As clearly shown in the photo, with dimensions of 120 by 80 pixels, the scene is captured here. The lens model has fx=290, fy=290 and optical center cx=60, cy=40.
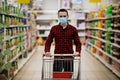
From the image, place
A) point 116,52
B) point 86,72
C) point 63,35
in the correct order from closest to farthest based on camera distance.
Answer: point 63,35 < point 116,52 < point 86,72

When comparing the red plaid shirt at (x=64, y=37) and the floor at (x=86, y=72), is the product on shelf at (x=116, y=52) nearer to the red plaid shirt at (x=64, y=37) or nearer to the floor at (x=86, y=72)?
the floor at (x=86, y=72)

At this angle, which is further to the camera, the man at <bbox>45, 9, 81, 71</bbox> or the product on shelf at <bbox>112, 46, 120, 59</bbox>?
the product on shelf at <bbox>112, 46, 120, 59</bbox>

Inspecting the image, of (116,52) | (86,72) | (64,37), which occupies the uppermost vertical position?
(64,37)

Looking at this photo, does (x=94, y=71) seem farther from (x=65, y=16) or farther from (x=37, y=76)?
A: (x=65, y=16)

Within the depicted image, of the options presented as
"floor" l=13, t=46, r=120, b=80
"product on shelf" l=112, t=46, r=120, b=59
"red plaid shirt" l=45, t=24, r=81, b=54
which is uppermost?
"red plaid shirt" l=45, t=24, r=81, b=54

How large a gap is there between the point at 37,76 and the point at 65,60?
3.47 metres

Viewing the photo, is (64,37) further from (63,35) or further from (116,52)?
(116,52)

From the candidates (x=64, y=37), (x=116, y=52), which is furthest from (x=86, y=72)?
(x=64, y=37)

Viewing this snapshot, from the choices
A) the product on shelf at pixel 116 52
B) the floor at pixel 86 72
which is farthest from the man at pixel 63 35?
the product on shelf at pixel 116 52

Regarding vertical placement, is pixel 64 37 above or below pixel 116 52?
above

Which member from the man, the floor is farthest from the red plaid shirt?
the floor

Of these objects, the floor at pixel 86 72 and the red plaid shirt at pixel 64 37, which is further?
the floor at pixel 86 72

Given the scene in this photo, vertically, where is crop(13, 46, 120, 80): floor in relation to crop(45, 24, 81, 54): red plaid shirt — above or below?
below

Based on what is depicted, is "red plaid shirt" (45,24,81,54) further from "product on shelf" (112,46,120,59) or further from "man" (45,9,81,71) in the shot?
"product on shelf" (112,46,120,59)
